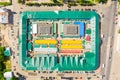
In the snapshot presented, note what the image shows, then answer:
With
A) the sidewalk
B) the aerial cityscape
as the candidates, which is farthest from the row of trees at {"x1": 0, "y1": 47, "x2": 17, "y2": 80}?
the sidewalk

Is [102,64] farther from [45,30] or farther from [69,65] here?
[45,30]

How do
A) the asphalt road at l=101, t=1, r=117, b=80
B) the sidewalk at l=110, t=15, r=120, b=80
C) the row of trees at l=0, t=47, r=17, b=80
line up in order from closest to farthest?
the row of trees at l=0, t=47, r=17, b=80
the asphalt road at l=101, t=1, r=117, b=80
the sidewalk at l=110, t=15, r=120, b=80

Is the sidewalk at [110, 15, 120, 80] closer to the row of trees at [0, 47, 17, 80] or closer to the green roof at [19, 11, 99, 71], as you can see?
A: the green roof at [19, 11, 99, 71]

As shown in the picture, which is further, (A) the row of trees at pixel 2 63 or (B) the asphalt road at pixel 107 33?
(B) the asphalt road at pixel 107 33

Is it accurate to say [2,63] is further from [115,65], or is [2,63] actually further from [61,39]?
[115,65]

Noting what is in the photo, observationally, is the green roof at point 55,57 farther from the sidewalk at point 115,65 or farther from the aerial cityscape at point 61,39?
the sidewalk at point 115,65

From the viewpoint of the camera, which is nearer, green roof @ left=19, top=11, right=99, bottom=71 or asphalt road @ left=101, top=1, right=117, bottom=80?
green roof @ left=19, top=11, right=99, bottom=71

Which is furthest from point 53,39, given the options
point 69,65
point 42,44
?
point 69,65

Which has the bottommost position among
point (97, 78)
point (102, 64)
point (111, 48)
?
point (97, 78)


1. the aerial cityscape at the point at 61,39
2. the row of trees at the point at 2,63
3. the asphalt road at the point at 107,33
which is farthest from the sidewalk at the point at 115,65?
the row of trees at the point at 2,63
